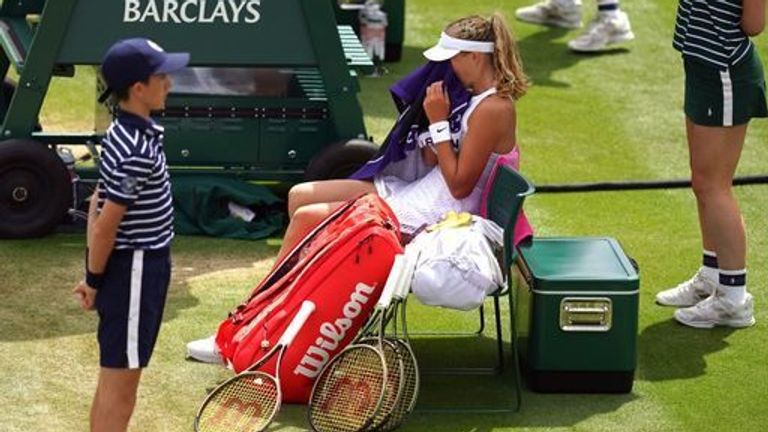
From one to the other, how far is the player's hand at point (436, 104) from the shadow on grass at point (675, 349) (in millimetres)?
1286

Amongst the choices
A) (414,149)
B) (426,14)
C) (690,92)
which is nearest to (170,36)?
(414,149)

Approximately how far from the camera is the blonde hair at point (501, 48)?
7.49 m

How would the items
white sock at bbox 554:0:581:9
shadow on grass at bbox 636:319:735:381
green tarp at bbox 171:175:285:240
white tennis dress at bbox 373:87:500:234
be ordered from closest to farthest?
white tennis dress at bbox 373:87:500:234, shadow on grass at bbox 636:319:735:381, green tarp at bbox 171:175:285:240, white sock at bbox 554:0:581:9

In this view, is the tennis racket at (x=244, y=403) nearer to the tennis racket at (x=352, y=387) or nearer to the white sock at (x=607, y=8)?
the tennis racket at (x=352, y=387)

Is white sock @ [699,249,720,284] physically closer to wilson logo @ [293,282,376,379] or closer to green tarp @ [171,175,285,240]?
wilson logo @ [293,282,376,379]

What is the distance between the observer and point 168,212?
19.9ft

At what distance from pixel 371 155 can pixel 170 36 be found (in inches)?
44.0

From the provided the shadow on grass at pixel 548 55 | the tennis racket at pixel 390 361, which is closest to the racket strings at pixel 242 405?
the tennis racket at pixel 390 361

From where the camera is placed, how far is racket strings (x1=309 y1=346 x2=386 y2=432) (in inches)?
268

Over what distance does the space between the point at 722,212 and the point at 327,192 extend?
5.41 ft

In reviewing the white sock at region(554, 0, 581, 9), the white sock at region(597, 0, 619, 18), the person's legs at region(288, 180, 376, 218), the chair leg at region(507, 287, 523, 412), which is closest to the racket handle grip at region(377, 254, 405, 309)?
the chair leg at region(507, 287, 523, 412)

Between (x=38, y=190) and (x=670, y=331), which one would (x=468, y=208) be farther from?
(x=38, y=190)

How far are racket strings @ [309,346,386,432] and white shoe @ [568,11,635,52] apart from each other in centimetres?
635

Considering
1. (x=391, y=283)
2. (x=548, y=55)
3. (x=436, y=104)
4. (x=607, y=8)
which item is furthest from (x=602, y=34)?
(x=391, y=283)
